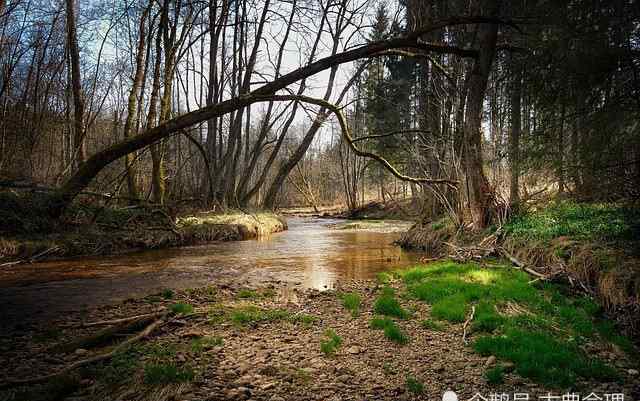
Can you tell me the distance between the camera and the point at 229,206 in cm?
1758

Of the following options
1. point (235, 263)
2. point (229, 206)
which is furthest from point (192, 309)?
point (229, 206)

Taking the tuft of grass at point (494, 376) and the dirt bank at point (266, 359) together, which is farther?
the tuft of grass at point (494, 376)

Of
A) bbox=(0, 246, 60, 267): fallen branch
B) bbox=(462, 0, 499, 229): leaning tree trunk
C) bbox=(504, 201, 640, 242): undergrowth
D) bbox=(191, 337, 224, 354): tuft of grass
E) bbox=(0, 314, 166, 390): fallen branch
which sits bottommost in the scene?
bbox=(191, 337, 224, 354): tuft of grass

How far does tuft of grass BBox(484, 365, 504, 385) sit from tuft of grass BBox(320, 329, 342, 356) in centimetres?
149

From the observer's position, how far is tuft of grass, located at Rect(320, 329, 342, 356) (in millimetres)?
Answer: 3707

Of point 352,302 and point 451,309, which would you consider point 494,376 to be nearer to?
point 451,309

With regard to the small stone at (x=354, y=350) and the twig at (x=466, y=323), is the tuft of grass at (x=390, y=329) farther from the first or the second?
the twig at (x=466, y=323)

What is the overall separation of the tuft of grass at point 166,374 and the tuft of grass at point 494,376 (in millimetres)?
2608

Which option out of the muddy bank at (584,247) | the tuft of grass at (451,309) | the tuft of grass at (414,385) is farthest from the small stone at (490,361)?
the muddy bank at (584,247)

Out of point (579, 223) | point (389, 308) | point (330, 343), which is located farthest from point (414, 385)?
point (579, 223)

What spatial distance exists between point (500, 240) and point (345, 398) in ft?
23.5

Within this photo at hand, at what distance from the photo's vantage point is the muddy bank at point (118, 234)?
28.3 feet

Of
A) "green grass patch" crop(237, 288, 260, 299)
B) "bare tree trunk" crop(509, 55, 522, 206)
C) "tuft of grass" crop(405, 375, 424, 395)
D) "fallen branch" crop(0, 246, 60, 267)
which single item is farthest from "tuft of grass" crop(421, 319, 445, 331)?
"fallen branch" crop(0, 246, 60, 267)

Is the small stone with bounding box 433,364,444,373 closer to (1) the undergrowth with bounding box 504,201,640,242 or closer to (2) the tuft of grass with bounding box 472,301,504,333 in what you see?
(2) the tuft of grass with bounding box 472,301,504,333
